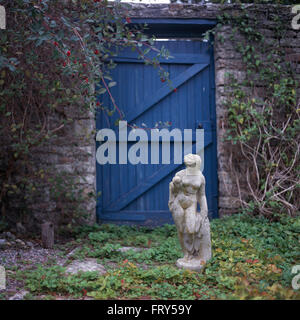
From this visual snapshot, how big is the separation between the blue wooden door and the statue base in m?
1.92

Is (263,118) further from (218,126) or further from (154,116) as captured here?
(154,116)

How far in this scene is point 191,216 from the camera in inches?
131

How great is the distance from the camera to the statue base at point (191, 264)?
328 centimetres

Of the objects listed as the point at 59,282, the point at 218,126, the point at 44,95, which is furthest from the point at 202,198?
the point at 44,95

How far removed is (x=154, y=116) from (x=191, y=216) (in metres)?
2.35

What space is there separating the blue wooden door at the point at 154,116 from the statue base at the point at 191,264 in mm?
1917

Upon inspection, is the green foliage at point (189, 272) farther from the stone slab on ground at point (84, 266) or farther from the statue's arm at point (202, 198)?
the statue's arm at point (202, 198)

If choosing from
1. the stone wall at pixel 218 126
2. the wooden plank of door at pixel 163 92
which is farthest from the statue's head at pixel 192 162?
the wooden plank of door at pixel 163 92

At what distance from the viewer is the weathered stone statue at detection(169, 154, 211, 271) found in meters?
3.34

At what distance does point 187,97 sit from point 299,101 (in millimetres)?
1594

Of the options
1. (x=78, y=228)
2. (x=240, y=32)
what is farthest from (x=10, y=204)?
(x=240, y=32)

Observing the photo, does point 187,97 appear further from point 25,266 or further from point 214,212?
point 25,266

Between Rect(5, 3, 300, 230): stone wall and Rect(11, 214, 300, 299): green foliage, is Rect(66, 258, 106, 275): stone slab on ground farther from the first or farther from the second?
Rect(5, 3, 300, 230): stone wall

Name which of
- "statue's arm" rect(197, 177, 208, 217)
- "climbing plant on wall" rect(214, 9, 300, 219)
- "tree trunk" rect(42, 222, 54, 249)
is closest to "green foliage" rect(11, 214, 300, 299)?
"tree trunk" rect(42, 222, 54, 249)
